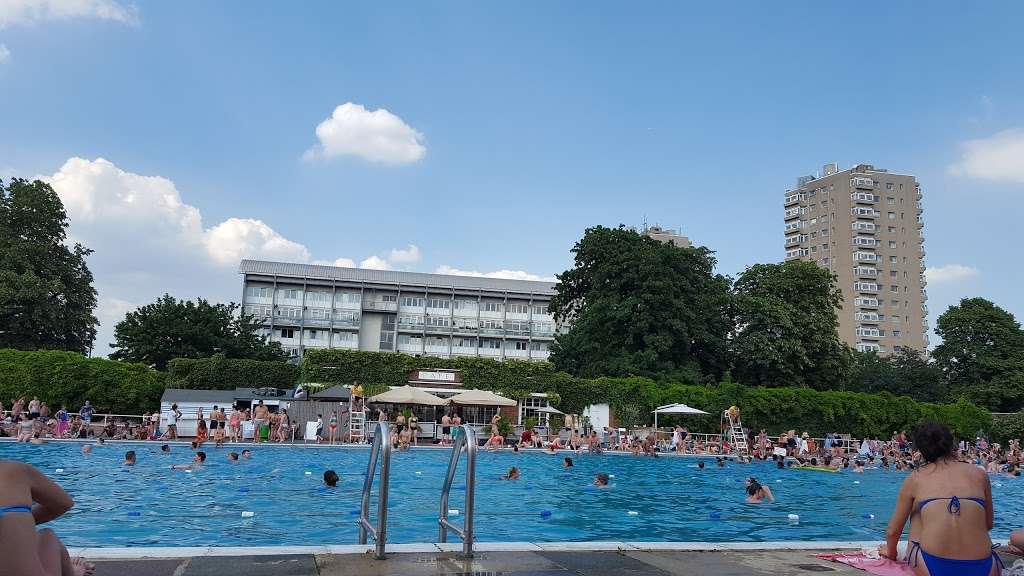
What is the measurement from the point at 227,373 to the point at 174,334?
1171 centimetres

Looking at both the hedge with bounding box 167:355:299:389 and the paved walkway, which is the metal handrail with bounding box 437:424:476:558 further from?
the hedge with bounding box 167:355:299:389

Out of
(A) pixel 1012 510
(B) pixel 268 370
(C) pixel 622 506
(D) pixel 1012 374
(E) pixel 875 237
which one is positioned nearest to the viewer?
(C) pixel 622 506

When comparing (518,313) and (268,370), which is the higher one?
(518,313)

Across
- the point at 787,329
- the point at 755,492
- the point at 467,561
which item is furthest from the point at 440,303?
the point at 467,561

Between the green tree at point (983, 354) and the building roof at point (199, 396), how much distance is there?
167 ft

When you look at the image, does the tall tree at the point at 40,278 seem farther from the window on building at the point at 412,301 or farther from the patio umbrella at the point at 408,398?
the window on building at the point at 412,301

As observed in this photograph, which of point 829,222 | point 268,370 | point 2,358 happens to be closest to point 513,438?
point 268,370

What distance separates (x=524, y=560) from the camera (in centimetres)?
608

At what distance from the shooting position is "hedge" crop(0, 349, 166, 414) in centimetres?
3180

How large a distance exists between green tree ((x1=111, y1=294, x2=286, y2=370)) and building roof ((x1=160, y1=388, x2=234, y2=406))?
13033 mm

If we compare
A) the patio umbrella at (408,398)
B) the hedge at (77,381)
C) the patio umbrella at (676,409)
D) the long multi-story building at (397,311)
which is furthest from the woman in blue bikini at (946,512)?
the long multi-story building at (397,311)

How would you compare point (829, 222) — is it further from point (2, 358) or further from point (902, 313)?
point (2, 358)

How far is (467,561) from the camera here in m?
5.95

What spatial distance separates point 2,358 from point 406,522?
91.2 ft
